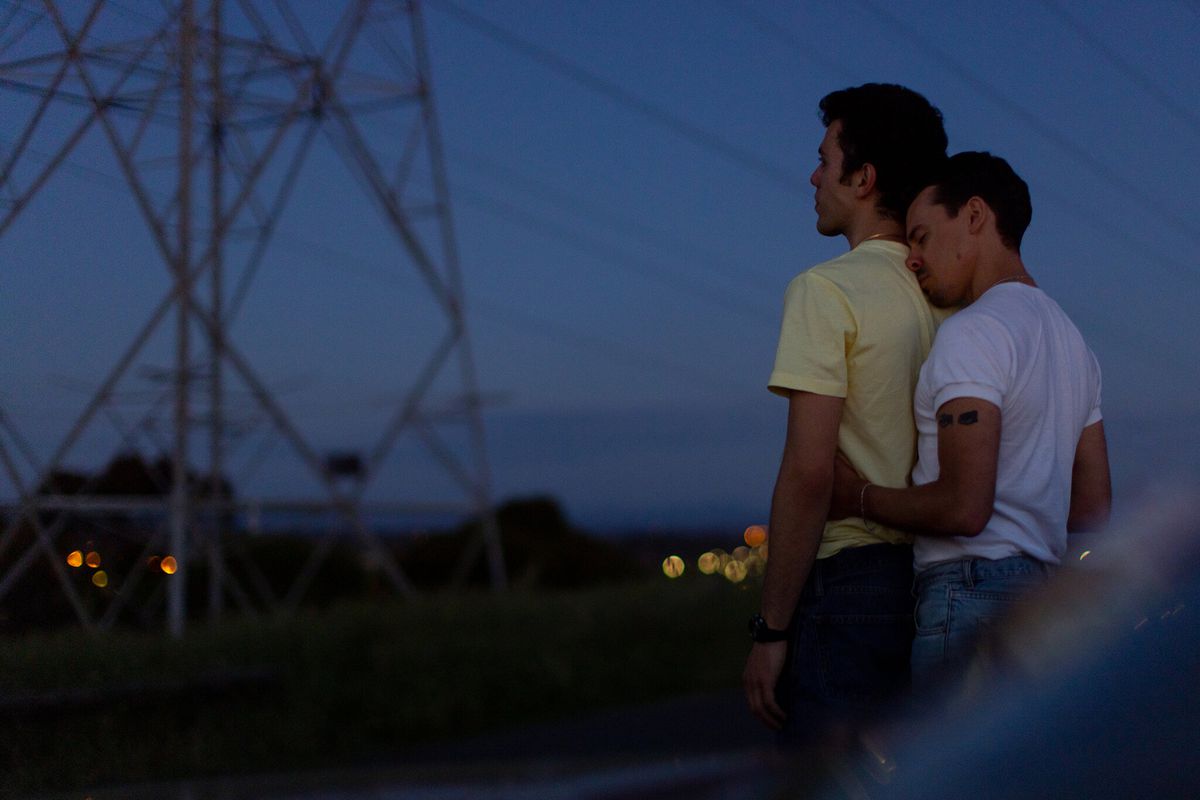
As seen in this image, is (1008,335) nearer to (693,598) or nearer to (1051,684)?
(1051,684)

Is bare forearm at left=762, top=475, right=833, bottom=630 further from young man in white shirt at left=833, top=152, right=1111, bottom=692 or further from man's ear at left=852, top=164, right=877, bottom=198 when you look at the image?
man's ear at left=852, top=164, right=877, bottom=198

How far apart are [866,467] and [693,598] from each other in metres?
12.7

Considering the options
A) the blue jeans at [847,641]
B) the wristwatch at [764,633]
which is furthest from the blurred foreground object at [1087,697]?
the wristwatch at [764,633]

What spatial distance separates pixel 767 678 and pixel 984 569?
0.49 m

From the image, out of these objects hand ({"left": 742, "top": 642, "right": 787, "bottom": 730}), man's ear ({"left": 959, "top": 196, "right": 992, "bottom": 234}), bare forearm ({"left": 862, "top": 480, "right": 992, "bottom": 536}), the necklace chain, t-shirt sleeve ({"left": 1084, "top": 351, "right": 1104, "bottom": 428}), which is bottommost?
hand ({"left": 742, "top": 642, "right": 787, "bottom": 730})

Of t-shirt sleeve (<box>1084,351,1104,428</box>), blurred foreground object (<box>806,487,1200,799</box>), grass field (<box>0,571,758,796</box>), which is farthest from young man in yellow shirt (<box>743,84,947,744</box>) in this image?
grass field (<box>0,571,758,796</box>)

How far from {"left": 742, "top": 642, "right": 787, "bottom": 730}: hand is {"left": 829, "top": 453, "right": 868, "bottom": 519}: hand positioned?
30 cm

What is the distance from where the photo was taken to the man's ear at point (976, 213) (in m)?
2.94

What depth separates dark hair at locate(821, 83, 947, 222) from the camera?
3045 millimetres

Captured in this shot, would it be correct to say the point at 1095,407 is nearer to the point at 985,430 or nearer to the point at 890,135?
the point at 985,430

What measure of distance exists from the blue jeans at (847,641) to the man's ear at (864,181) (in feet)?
2.59

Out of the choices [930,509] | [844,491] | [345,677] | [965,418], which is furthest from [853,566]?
[345,677]

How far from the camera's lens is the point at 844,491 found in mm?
2885

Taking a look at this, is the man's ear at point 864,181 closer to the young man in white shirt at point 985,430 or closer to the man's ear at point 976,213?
the young man in white shirt at point 985,430
